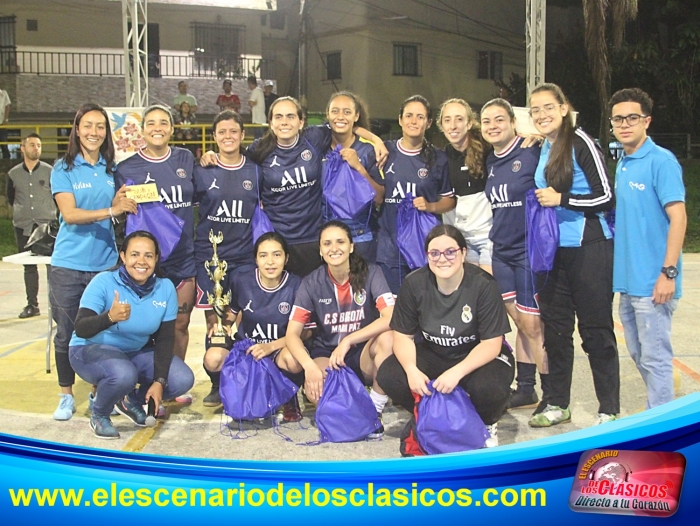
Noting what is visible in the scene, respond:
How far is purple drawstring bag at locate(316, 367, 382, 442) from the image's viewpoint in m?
4.46

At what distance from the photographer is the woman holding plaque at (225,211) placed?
16.6ft

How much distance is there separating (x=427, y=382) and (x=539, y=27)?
10724mm

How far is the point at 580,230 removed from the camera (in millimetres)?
4438

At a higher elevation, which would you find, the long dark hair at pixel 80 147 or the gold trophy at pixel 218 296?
the long dark hair at pixel 80 147

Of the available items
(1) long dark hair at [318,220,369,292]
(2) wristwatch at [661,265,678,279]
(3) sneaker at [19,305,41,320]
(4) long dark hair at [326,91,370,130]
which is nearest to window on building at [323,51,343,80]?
(3) sneaker at [19,305,41,320]

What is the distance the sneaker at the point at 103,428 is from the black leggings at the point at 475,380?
155 centimetres

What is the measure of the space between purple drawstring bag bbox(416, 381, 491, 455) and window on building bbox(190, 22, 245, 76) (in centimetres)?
2141

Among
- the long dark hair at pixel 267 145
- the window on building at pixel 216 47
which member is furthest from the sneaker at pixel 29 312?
the window on building at pixel 216 47

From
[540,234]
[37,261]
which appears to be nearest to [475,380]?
[540,234]

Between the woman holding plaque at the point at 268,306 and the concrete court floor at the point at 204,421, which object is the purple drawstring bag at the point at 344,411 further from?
the woman holding plaque at the point at 268,306

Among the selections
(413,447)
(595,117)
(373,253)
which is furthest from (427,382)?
(595,117)

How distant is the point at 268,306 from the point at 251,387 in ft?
1.75

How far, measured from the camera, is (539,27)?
13445mm

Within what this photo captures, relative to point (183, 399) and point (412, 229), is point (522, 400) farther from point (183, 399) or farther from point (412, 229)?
point (183, 399)
